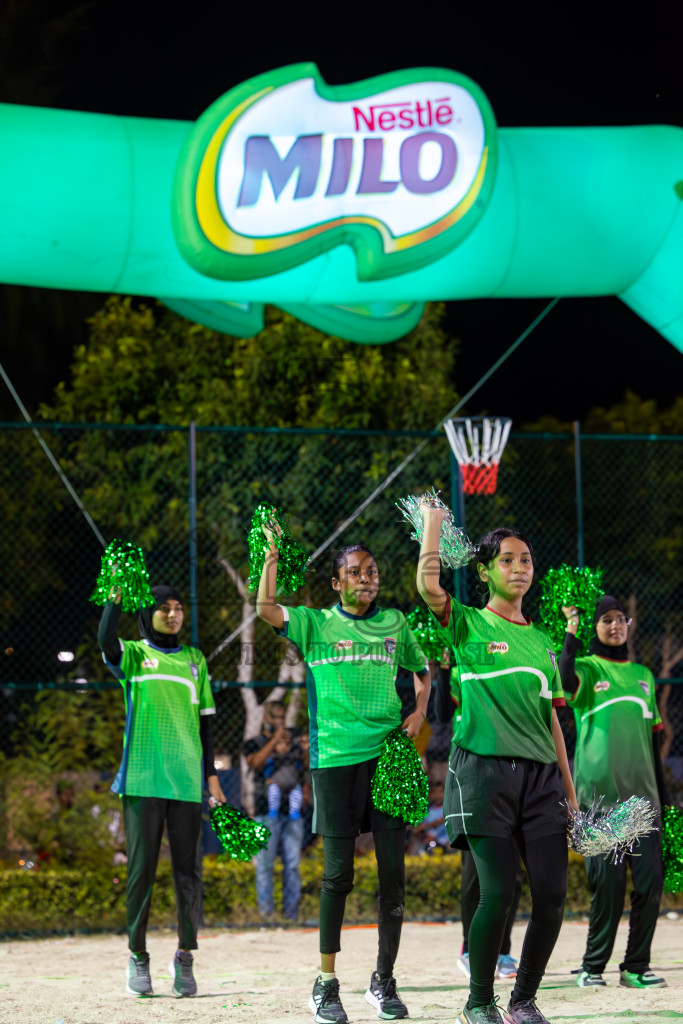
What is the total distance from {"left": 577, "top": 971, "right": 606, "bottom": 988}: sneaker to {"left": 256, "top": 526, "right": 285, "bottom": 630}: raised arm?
2244mm

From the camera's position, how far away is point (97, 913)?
851 cm

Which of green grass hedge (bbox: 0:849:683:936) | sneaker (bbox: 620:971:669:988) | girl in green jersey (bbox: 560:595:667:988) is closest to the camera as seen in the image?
sneaker (bbox: 620:971:669:988)

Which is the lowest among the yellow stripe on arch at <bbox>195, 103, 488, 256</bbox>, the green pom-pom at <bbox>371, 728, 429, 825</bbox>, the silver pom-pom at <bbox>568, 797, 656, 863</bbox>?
the silver pom-pom at <bbox>568, 797, 656, 863</bbox>

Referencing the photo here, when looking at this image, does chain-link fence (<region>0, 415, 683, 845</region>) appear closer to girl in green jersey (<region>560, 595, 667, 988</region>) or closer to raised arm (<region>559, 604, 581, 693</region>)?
girl in green jersey (<region>560, 595, 667, 988</region>)

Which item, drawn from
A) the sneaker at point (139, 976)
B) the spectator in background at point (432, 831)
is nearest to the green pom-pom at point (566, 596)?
the sneaker at point (139, 976)

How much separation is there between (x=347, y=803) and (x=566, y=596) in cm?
129

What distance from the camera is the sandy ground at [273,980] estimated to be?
508 cm

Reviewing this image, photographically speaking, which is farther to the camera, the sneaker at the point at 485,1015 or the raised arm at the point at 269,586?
the raised arm at the point at 269,586

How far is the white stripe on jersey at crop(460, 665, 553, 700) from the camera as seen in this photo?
172 inches

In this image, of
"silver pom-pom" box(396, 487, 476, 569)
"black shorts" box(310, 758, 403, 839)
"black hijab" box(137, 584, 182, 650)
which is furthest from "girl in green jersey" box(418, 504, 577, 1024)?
"black hijab" box(137, 584, 182, 650)

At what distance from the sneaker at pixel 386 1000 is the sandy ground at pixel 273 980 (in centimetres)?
5

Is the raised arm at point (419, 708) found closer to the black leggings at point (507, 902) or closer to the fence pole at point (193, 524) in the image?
the black leggings at point (507, 902)

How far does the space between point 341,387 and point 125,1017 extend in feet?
26.3

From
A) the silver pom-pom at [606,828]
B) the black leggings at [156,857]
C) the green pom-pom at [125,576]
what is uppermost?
the green pom-pom at [125,576]
